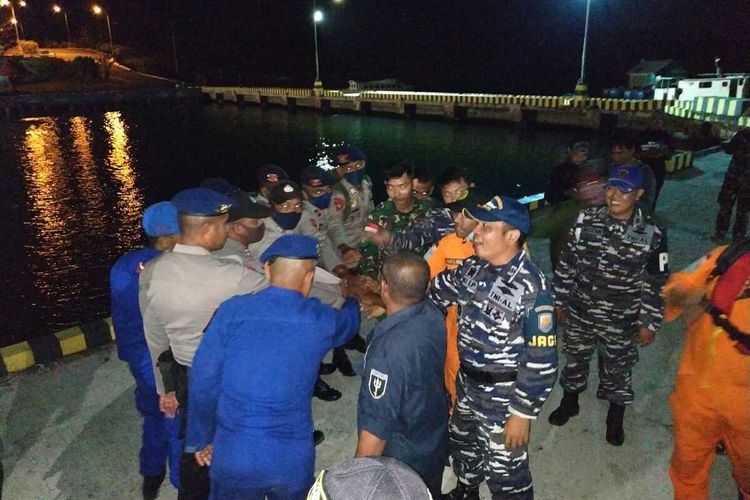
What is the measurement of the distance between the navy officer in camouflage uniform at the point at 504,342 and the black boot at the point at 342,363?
2017 millimetres

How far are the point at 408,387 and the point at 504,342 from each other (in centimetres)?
67

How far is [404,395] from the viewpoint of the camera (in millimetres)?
2342

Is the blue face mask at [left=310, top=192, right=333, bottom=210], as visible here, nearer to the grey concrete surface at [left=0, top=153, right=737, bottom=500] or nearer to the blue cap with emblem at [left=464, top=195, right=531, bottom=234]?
the grey concrete surface at [left=0, top=153, right=737, bottom=500]

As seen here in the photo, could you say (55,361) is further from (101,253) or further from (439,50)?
(439,50)

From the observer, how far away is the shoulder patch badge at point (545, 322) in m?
2.57

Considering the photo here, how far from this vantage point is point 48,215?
16.8 m

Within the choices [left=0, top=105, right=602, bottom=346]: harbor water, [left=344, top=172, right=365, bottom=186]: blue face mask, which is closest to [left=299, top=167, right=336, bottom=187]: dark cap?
[left=344, top=172, right=365, bottom=186]: blue face mask

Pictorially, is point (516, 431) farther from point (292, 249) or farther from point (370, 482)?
point (370, 482)

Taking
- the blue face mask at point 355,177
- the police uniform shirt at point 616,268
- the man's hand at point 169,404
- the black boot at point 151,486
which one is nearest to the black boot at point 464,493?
the police uniform shirt at point 616,268

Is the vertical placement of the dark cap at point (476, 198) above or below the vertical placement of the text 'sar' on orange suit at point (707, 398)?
above

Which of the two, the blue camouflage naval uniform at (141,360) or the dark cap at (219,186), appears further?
the dark cap at (219,186)

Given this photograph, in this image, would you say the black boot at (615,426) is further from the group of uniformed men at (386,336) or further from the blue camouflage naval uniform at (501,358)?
the blue camouflage naval uniform at (501,358)

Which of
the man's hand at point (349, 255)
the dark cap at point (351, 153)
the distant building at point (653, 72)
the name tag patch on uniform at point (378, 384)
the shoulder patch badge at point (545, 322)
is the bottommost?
the man's hand at point (349, 255)

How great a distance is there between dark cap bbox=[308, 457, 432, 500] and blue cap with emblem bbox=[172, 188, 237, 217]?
1.91m
